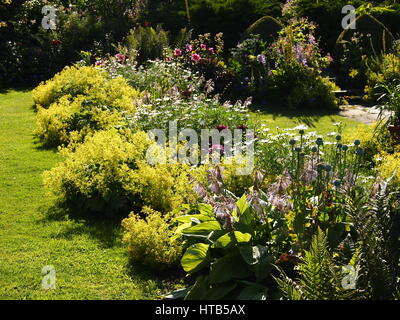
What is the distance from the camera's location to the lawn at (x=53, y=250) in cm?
423

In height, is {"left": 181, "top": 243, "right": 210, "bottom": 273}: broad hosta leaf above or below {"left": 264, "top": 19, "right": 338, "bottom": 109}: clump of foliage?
below

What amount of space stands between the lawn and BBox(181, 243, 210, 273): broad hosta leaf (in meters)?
0.35

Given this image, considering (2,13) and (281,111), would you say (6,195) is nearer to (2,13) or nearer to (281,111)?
(281,111)

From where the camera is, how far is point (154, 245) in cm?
452

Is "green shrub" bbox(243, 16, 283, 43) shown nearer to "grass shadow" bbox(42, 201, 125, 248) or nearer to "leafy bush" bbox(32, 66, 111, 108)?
"leafy bush" bbox(32, 66, 111, 108)

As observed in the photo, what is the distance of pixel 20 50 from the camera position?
13.1 meters

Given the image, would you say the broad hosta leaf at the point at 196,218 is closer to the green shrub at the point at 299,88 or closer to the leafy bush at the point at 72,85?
the leafy bush at the point at 72,85

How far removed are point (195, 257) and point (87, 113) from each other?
4.65 metres

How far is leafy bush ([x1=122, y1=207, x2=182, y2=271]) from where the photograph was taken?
14.7 ft

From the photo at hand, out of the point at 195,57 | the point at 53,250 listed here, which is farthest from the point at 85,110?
the point at 53,250

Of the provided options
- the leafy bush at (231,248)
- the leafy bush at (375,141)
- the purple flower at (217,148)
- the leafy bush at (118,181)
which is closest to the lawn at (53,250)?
the leafy bush at (118,181)

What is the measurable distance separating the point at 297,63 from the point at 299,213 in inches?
268

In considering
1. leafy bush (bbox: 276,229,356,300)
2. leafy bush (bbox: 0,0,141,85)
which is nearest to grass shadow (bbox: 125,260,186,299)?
leafy bush (bbox: 276,229,356,300)
